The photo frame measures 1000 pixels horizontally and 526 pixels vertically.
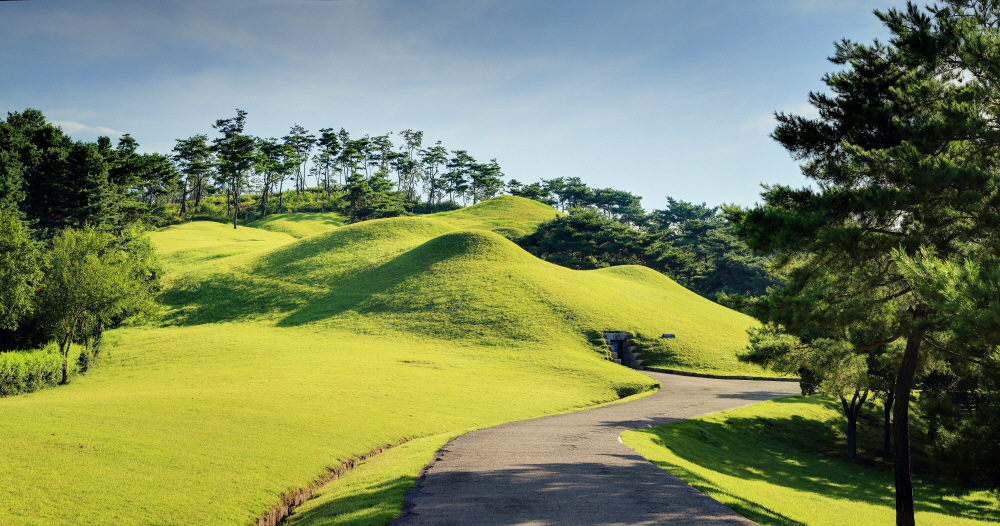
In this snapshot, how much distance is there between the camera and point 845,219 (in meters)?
15.8

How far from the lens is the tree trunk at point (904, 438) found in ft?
49.3

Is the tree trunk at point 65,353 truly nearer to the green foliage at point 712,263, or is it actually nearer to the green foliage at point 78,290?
the green foliage at point 78,290

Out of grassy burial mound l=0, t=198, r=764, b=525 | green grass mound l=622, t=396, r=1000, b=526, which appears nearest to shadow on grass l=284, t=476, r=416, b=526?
grassy burial mound l=0, t=198, r=764, b=525

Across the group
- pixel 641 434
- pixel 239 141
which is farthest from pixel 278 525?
pixel 239 141

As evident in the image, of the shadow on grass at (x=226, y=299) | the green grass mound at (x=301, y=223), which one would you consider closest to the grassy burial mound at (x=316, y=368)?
the shadow on grass at (x=226, y=299)

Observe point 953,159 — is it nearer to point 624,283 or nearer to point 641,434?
point 641,434

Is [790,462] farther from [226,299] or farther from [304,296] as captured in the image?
[226,299]

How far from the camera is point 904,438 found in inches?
613

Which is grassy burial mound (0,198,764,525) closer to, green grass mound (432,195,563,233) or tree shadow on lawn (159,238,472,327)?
tree shadow on lawn (159,238,472,327)

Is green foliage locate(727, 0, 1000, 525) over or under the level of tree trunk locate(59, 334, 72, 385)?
over

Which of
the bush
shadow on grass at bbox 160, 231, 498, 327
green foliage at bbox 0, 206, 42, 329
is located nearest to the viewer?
the bush

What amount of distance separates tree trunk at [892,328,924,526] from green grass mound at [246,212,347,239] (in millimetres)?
92101

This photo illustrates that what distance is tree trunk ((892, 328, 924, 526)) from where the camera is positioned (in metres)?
15.0

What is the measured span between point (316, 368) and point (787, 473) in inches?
985
